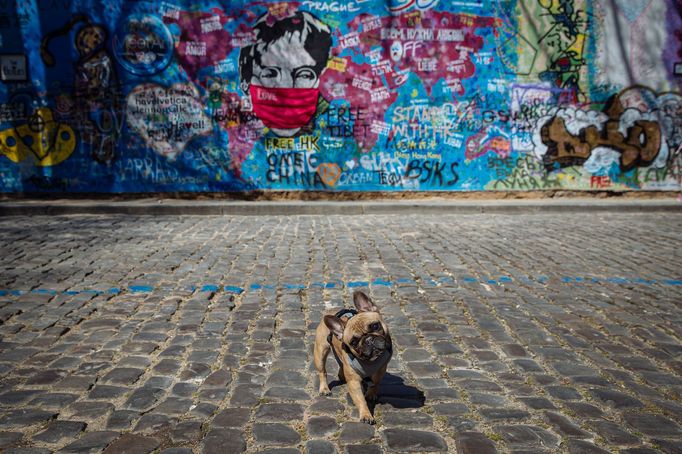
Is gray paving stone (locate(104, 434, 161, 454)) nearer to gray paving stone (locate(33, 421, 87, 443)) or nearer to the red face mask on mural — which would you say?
gray paving stone (locate(33, 421, 87, 443))

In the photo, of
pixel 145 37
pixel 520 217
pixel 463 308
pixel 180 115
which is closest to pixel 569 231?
pixel 520 217

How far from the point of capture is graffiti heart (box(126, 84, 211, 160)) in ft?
38.3

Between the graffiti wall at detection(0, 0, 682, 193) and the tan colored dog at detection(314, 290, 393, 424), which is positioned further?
the graffiti wall at detection(0, 0, 682, 193)

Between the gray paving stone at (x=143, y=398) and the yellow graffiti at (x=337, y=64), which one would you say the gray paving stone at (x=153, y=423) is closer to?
the gray paving stone at (x=143, y=398)

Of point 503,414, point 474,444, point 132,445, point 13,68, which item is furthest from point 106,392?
point 13,68

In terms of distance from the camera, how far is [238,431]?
2441 mm

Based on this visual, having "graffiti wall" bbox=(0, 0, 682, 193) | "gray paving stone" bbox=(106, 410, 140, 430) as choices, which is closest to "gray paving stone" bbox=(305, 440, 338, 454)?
"gray paving stone" bbox=(106, 410, 140, 430)

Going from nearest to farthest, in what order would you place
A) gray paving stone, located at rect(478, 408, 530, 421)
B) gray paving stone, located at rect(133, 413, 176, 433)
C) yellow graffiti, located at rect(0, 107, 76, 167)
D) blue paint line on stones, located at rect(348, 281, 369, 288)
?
gray paving stone, located at rect(133, 413, 176, 433) < gray paving stone, located at rect(478, 408, 530, 421) < blue paint line on stones, located at rect(348, 281, 369, 288) < yellow graffiti, located at rect(0, 107, 76, 167)

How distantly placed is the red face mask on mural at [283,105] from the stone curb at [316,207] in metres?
2.21

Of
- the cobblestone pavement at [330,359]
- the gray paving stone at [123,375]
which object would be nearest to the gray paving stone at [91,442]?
the cobblestone pavement at [330,359]

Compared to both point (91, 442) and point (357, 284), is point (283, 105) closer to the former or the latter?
point (357, 284)

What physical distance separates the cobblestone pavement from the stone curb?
3.25 m

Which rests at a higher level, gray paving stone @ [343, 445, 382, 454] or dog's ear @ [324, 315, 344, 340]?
dog's ear @ [324, 315, 344, 340]

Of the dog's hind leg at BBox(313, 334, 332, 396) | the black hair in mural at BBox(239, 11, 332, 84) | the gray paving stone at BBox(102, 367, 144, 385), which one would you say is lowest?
the gray paving stone at BBox(102, 367, 144, 385)
